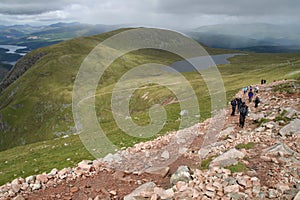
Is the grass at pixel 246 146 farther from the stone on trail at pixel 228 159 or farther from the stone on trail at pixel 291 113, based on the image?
the stone on trail at pixel 291 113

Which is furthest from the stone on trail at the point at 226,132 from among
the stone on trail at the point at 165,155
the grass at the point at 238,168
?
the grass at the point at 238,168

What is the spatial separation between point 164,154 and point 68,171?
309 inches

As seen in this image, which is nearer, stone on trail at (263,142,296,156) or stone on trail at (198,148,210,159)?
stone on trail at (263,142,296,156)

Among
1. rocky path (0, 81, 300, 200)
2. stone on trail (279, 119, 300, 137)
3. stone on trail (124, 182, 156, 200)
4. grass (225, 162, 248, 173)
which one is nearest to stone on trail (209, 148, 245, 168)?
rocky path (0, 81, 300, 200)

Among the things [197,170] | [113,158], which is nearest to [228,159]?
[197,170]

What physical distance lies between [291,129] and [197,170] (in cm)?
→ 929

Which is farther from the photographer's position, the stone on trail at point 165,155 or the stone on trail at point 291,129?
the stone on trail at point 165,155

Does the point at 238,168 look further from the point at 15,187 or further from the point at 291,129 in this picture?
the point at 15,187

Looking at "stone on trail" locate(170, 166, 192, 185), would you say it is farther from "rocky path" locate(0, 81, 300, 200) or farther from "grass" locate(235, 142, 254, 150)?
"grass" locate(235, 142, 254, 150)

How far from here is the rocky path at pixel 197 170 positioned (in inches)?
515

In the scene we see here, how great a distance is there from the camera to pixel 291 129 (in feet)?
63.7

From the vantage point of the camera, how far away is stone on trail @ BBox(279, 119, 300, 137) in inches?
749

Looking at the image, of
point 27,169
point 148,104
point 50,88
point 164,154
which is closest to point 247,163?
point 164,154

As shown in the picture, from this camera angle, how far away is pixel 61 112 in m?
160
